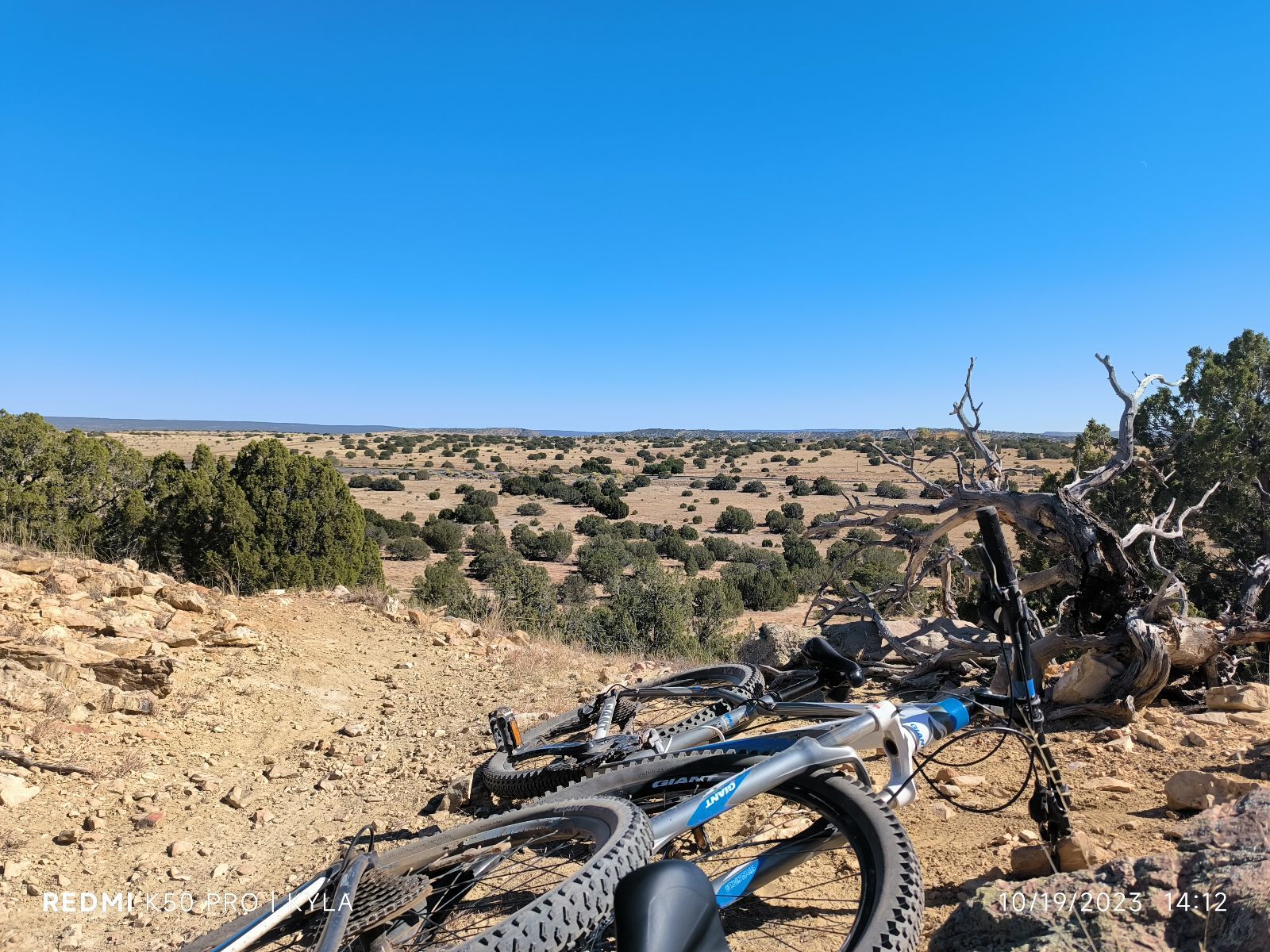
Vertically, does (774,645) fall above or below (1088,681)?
below

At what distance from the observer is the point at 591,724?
551 cm

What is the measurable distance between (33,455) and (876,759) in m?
14.7

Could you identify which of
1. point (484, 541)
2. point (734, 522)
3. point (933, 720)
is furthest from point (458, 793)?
point (734, 522)

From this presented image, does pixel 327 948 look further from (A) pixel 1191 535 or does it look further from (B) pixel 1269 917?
(A) pixel 1191 535

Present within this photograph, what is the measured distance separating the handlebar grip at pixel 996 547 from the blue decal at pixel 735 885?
1.57 m

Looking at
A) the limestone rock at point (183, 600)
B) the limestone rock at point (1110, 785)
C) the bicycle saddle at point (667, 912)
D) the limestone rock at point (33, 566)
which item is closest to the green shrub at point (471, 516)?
the limestone rock at point (33, 566)

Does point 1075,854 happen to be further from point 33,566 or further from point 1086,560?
point 33,566

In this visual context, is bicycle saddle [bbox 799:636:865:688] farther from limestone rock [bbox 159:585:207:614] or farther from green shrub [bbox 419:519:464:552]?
green shrub [bbox 419:519:464:552]

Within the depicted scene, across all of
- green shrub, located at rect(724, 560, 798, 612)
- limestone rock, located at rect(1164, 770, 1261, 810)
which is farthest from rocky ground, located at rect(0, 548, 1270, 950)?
green shrub, located at rect(724, 560, 798, 612)

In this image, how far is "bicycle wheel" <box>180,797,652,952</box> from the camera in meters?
2.37

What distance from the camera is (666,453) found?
7381 cm

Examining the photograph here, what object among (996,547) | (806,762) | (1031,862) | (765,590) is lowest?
(765,590)

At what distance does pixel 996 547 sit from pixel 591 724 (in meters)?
3.41

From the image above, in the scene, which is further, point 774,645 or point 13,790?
point 774,645
